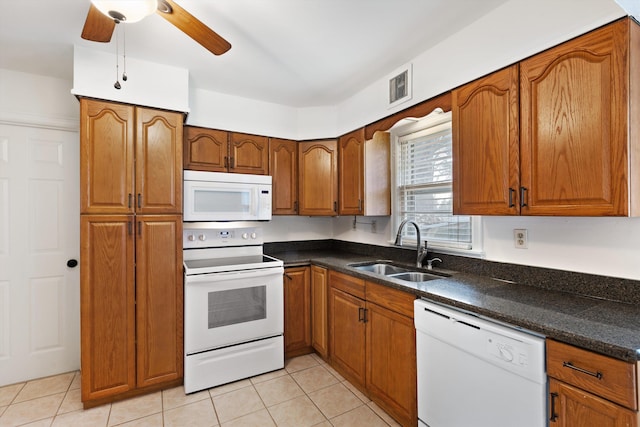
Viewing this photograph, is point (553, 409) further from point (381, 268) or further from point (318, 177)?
point (318, 177)

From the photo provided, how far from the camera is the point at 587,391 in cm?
109

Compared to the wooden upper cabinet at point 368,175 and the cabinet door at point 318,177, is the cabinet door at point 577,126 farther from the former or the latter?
the cabinet door at point 318,177

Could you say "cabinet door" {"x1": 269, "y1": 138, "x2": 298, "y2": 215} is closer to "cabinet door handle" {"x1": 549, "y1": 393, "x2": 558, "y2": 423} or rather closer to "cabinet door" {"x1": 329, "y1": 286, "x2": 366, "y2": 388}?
"cabinet door" {"x1": 329, "y1": 286, "x2": 366, "y2": 388}

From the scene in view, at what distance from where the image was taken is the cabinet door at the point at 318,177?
10.3ft

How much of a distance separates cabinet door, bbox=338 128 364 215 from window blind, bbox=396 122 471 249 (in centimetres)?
34

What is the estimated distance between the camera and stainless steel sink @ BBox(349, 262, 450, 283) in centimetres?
230

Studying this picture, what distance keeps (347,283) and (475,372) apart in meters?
1.09

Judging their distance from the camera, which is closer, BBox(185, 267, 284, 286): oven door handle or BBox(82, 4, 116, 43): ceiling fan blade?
BBox(82, 4, 116, 43): ceiling fan blade

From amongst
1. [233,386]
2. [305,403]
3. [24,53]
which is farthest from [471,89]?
[24,53]

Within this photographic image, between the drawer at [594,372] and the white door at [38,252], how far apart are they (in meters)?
3.21

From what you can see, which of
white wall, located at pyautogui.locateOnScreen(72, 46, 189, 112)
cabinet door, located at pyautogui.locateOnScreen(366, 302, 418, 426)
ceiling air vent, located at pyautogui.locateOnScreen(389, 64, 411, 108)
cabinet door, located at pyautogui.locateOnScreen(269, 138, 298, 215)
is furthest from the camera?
cabinet door, located at pyautogui.locateOnScreen(269, 138, 298, 215)

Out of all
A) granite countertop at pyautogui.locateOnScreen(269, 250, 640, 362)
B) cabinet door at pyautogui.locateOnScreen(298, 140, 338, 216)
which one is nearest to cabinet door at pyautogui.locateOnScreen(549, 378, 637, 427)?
granite countertop at pyautogui.locateOnScreen(269, 250, 640, 362)

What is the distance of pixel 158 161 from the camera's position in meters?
2.34

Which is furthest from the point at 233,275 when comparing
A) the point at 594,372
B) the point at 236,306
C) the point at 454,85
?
the point at 594,372
